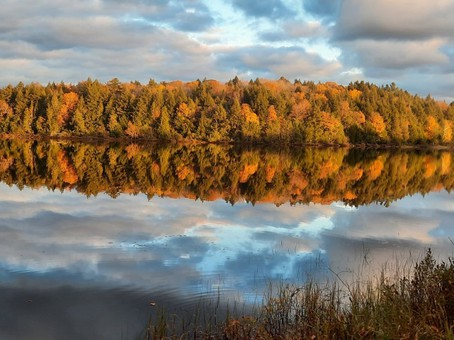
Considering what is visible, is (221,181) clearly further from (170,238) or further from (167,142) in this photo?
(167,142)

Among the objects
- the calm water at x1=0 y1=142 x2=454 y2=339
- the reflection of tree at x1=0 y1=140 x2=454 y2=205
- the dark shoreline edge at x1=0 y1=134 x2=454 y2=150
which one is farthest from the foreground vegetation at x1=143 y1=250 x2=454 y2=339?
the dark shoreline edge at x1=0 y1=134 x2=454 y2=150

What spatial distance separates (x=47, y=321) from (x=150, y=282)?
3048 millimetres

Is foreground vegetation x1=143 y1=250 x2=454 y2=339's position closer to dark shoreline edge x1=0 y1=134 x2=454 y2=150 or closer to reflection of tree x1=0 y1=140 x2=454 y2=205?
reflection of tree x1=0 y1=140 x2=454 y2=205

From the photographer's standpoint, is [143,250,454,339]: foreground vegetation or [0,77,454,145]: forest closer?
[143,250,454,339]: foreground vegetation

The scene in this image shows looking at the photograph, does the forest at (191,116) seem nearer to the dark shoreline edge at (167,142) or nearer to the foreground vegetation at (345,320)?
the dark shoreline edge at (167,142)

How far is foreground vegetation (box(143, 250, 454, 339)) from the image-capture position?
23.2 ft

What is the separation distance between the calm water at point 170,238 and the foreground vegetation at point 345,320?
3.70 ft

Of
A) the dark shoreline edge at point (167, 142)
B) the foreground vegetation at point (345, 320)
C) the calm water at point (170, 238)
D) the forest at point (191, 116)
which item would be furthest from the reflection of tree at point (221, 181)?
the forest at point (191, 116)

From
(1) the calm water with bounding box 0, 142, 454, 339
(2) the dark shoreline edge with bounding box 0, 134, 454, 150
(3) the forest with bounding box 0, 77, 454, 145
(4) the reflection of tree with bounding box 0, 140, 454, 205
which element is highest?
(3) the forest with bounding box 0, 77, 454, 145

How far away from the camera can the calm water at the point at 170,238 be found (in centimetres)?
1027

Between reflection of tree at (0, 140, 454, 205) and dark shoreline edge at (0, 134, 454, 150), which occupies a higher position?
dark shoreline edge at (0, 134, 454, 150)

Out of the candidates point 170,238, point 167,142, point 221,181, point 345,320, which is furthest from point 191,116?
point 345,320

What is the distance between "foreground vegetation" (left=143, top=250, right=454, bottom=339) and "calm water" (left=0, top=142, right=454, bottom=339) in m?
1.13

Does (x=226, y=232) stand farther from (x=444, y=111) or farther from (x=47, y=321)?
(x=444, y=111)
